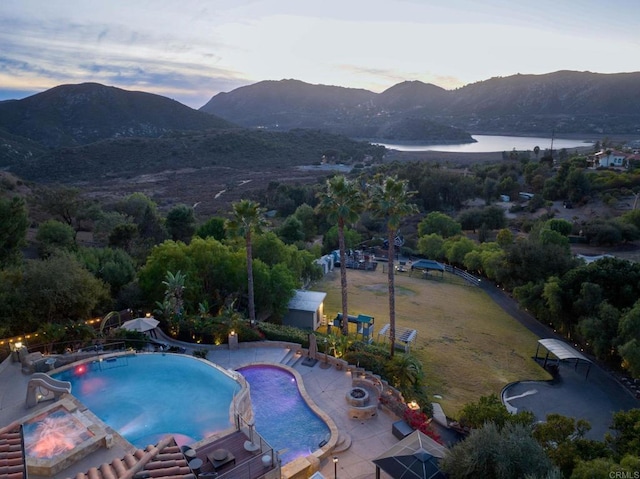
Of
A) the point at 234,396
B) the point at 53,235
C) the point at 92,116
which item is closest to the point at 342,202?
the point at 234,396

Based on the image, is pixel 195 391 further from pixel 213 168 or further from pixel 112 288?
pixel 213 168

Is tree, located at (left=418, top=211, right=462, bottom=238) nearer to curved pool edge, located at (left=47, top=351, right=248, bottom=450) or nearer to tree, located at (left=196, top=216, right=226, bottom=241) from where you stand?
tree, located at (left=196, top=216, right=226, bottom=241)

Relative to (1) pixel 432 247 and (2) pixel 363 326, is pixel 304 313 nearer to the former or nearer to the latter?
(2) pixel 363 326

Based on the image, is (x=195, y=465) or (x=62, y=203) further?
(x=62, y=203)

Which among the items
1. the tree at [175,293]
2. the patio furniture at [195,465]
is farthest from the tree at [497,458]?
the tree at [175,293]

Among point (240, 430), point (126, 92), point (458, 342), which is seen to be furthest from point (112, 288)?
point (126, 92)

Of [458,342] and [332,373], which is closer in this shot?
[332,373]

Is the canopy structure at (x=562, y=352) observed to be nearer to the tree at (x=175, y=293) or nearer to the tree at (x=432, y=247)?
the tree at (x=175, y=293)

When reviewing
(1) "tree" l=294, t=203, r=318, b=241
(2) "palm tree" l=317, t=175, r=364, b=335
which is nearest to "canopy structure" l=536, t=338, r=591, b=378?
(2) "palm tree" l=317, t=175, r=364, b=335
